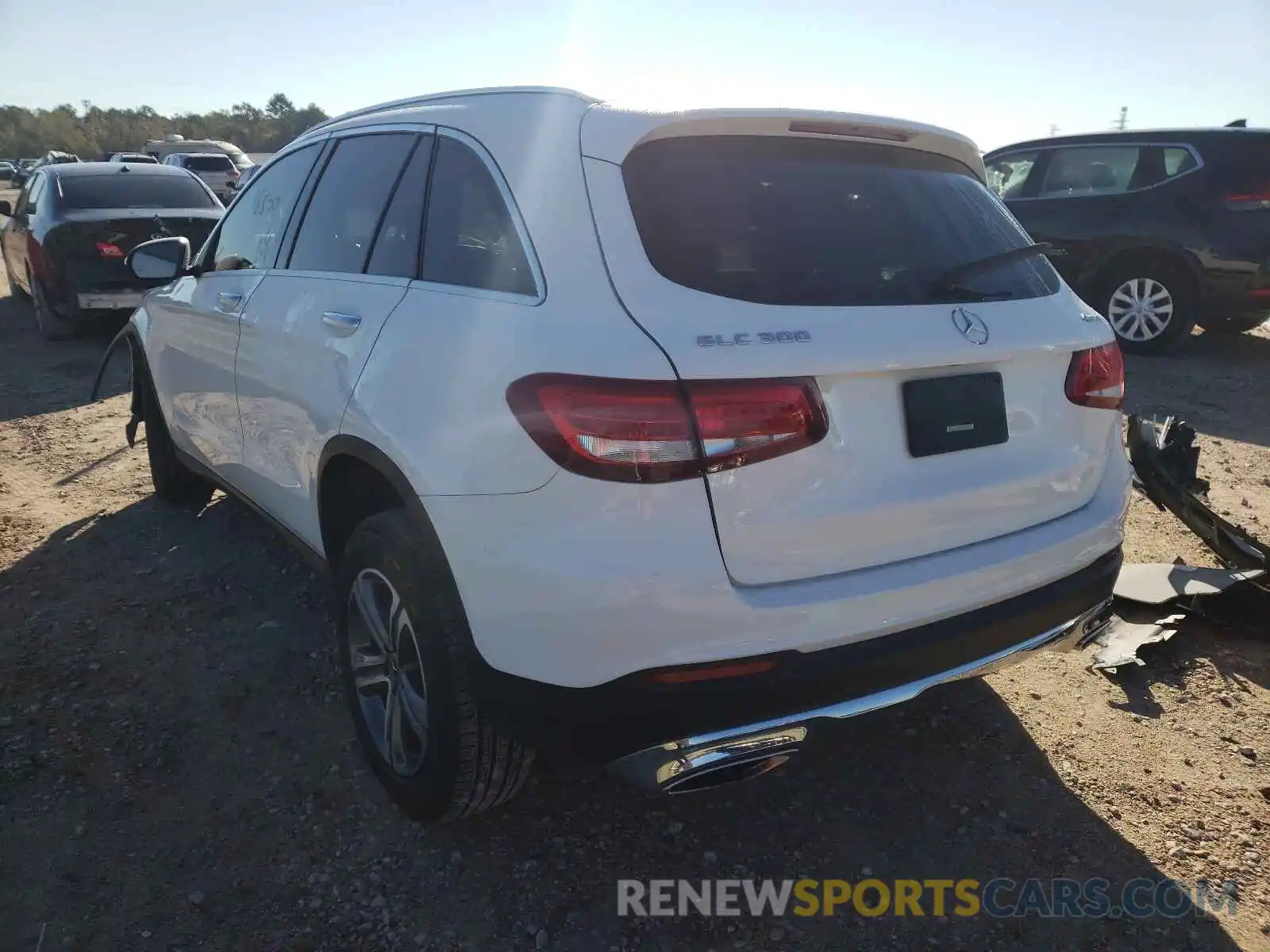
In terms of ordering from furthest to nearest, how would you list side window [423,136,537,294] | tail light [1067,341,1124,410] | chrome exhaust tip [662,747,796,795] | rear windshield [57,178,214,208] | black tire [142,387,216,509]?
rear windshield [57,178,214,208]
black tire [142,387,216,509]
tail light [1067,341,1124,410]
side window [423,136,537,294]
chrome exhaust tip [662,747,796,795]

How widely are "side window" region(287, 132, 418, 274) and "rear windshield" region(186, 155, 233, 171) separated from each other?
22.9m

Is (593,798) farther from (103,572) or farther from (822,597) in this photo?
(103,572)

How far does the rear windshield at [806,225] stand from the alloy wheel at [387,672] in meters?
1.10

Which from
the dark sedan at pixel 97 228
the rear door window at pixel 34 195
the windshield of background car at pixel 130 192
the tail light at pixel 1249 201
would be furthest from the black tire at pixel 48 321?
the tail light at pixel 1249 201

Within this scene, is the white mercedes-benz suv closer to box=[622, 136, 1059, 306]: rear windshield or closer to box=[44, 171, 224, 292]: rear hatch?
box=[622, 136, 1059, 306]: rear windshield

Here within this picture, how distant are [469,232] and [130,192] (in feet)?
27.7

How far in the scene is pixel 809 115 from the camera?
2.09 meters

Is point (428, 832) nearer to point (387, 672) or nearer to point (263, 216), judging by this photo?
point (387, 672)

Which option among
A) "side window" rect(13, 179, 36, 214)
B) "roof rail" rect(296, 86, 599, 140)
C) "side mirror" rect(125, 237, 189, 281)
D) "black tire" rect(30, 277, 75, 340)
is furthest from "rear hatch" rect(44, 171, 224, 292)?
"roof rail" rect(296, 86, 599, 140)

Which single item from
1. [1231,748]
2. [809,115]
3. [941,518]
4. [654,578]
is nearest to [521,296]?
[654,578]

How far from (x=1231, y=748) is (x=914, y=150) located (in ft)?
6.62

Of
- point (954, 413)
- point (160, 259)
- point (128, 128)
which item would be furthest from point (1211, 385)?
point (128, 128)

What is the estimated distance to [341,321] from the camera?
248cm

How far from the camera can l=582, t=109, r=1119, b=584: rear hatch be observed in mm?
1749
